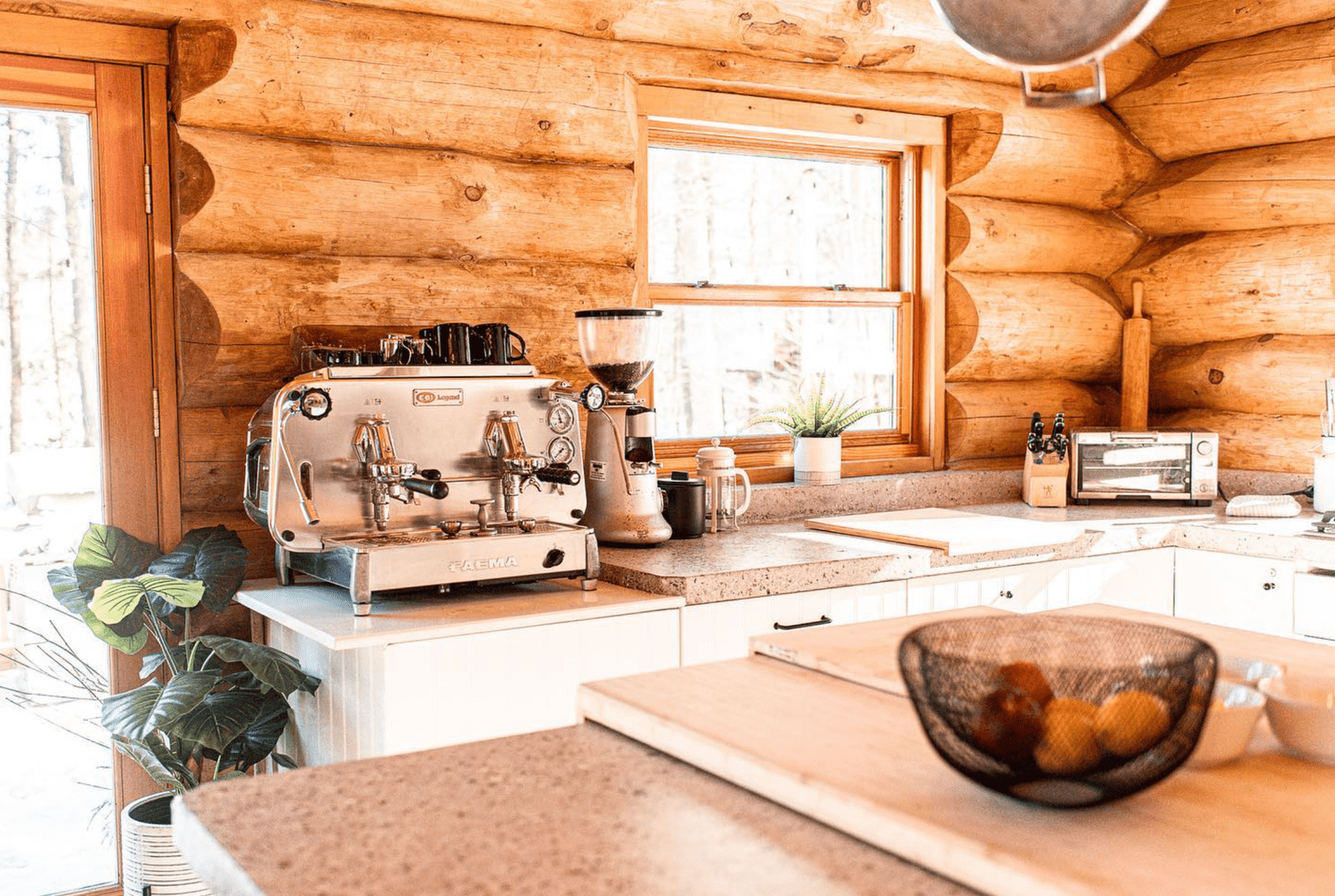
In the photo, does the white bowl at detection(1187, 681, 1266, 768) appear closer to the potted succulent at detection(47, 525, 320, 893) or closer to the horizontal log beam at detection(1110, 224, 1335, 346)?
the potted succulent at detection(47, 525, 320, 893)

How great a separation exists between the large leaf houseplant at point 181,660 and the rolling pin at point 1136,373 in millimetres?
2784

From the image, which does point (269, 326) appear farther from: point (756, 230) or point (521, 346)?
point (756, 230)

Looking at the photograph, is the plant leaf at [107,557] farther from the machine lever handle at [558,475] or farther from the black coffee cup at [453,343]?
the machine lever handle at [558,475]

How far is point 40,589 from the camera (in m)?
2.69

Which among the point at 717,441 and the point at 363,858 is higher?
the point at 717,441

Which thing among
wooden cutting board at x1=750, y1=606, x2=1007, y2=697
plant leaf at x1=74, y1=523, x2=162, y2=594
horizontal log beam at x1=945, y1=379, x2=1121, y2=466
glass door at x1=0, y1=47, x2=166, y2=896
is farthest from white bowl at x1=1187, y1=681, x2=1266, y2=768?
horizontal log beam at x1=945, y1=379, x2=1121, y2=466

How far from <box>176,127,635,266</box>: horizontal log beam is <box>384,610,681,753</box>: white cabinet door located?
1.05 m

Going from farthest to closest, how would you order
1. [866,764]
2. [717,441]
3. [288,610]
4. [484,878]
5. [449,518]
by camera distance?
1. [717,441]
2. [449,518]
3. [288,610]
4. [866,764]
5. [484,878]

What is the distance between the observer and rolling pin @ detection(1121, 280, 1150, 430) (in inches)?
160

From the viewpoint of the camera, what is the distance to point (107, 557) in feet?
8.62

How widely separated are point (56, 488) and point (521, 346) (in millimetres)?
1041

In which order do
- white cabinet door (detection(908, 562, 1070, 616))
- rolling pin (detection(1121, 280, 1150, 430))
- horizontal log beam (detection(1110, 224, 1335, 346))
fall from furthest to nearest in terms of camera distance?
rolling pin (detection(1121, 280, 1150, 430))
horizontal log beam (detection(1110, 224, 1335, 346))
white cabinet door (detection(908, 562, 1070, 616))

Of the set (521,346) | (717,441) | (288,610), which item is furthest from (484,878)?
(717,441)

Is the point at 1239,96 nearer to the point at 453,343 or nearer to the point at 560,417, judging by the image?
the point at 560,417
